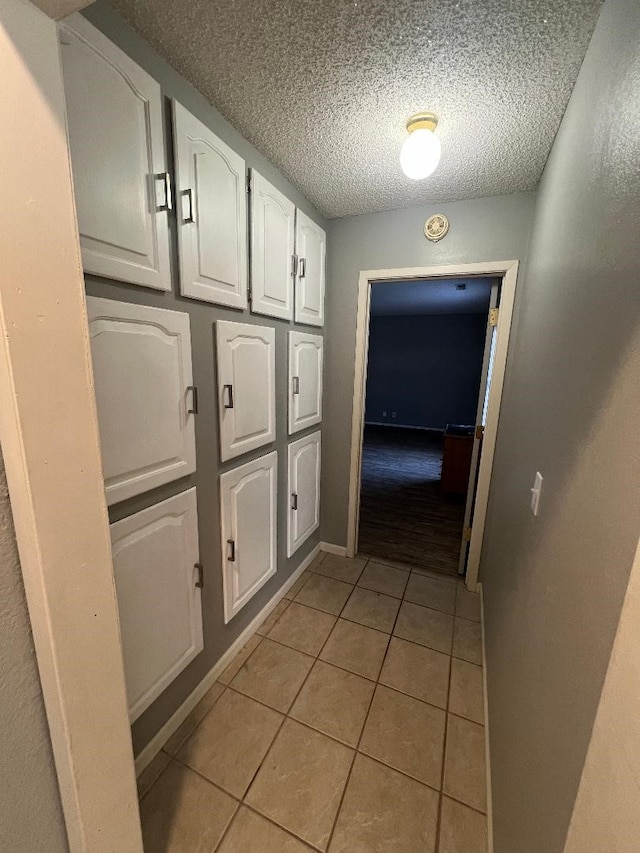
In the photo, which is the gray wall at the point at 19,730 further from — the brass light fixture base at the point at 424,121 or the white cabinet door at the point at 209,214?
the brass light fixture base at the point at 424,121

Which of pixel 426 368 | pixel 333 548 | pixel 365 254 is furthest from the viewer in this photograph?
pixel 426 368

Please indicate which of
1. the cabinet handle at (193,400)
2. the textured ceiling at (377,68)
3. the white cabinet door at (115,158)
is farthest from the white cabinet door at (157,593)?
the textured ceiling at (377,68)

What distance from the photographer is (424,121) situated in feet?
4.15

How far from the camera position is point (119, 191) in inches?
38.2

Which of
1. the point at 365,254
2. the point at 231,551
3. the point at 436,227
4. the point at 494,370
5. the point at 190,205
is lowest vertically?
the point at 231,551

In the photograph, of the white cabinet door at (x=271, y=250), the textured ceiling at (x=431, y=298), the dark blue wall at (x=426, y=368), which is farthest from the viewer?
the dark blue wall at (x=426, y=368)

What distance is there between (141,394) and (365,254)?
1770 mm

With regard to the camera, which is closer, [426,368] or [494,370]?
[494,370]

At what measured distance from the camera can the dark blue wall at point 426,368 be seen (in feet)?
23.7

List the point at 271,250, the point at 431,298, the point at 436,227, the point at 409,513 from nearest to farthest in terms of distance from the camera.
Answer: the point at 271,250
the point at 436,227
the point at 409,513
the point at 431,298

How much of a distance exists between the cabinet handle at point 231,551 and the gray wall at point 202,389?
6 centimetres

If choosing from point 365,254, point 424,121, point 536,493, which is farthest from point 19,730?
point 365,254

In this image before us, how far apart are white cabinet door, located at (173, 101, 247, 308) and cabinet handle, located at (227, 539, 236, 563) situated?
1.07 metres

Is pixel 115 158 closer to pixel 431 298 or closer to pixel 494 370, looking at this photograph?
pixel 494 370
